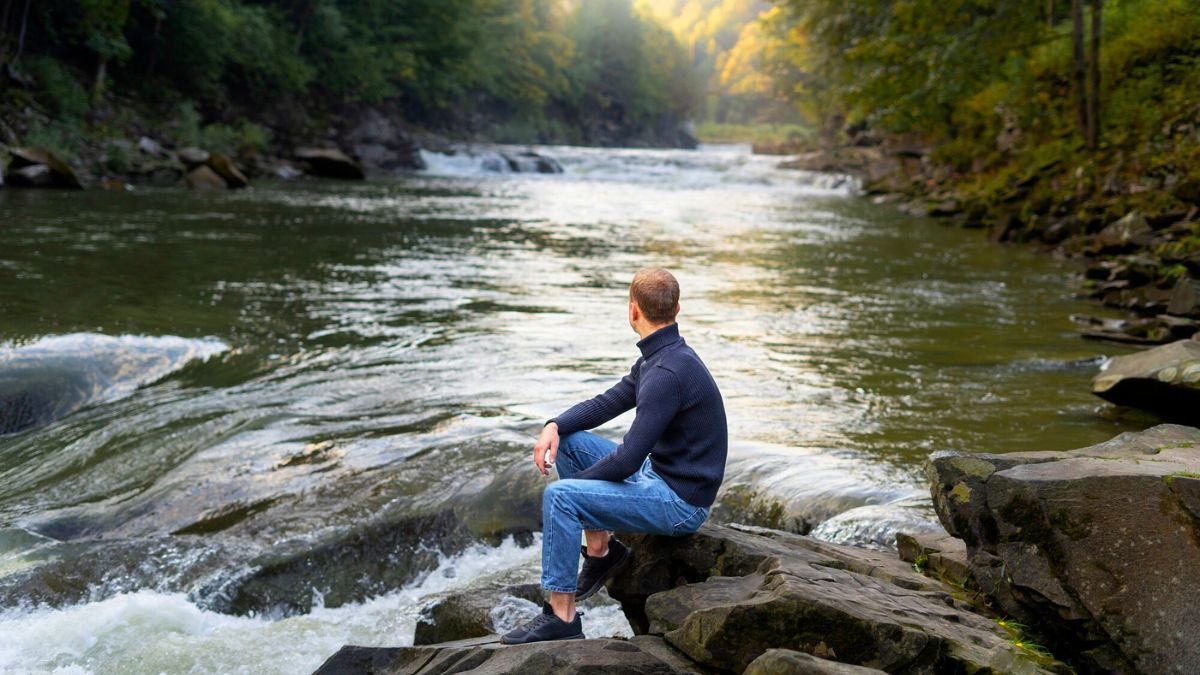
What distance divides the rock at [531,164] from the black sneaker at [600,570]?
40749 millimetres

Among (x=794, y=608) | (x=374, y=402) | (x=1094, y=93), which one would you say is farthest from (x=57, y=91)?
(x=794, y=608)

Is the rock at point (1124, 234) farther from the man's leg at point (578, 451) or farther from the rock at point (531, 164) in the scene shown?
the rock at point (531, 164)

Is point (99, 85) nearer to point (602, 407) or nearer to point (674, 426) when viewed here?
point (602, 407)

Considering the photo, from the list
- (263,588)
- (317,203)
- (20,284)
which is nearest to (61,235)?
(20,284)

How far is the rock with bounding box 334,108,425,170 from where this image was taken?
4303 cm

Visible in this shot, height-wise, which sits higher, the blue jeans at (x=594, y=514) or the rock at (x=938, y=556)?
the blue jeans at (x=594, y=514)

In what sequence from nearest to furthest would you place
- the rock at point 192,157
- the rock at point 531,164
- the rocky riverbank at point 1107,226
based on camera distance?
the rocky riverbank at point 1107,226, the rock at point 192,157, the rock at point 531,164

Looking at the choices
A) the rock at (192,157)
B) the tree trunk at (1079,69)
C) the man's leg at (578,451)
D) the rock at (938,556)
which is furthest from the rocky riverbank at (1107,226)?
the rock at (192,157)

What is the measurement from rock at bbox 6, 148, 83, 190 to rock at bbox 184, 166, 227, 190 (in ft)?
11.8

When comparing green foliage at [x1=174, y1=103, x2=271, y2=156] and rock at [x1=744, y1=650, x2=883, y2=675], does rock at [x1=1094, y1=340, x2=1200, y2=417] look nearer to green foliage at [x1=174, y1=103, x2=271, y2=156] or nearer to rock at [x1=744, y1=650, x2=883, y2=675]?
rock at [x1=744, y1=650, x2=883, y2=675]

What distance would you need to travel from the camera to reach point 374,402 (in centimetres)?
834

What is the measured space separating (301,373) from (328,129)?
126 feet

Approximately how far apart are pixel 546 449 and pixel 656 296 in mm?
758

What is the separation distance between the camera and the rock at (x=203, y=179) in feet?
92.9
